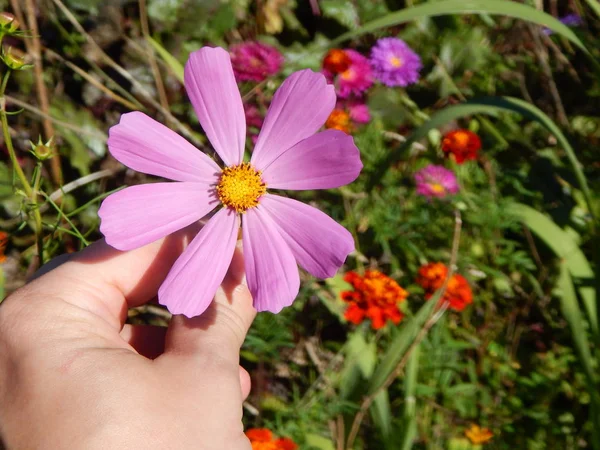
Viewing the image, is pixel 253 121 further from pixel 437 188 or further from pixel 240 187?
pixel 240 187

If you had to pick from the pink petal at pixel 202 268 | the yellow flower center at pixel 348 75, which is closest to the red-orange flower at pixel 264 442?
the pink petal at pixel 202 268

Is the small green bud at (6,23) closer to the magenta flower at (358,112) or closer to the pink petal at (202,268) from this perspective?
the pink petal at (202,268)

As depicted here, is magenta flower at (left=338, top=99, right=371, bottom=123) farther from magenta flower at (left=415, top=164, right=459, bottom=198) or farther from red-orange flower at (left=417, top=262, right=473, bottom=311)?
red-orange flower at (left=417, top=262, right=473, bottom=311)

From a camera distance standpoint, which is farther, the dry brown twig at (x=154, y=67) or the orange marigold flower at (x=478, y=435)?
the dry brown twig at (x=154, y=67)

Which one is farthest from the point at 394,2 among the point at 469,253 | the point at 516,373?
the point at 516,373

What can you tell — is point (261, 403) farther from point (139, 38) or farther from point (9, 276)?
point (139, 38)

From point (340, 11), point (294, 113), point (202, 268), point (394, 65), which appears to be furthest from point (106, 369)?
point (340, 11)

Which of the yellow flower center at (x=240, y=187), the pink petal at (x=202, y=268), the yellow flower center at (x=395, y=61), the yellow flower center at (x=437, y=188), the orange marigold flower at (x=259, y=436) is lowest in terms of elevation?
the orange marigold flower at (x=259, y=436)

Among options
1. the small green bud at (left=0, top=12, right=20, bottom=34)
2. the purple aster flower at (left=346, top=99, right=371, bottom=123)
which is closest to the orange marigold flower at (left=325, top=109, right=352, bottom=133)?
the purple aster flower at (left=346, top=99, right=371, bottom=123)
